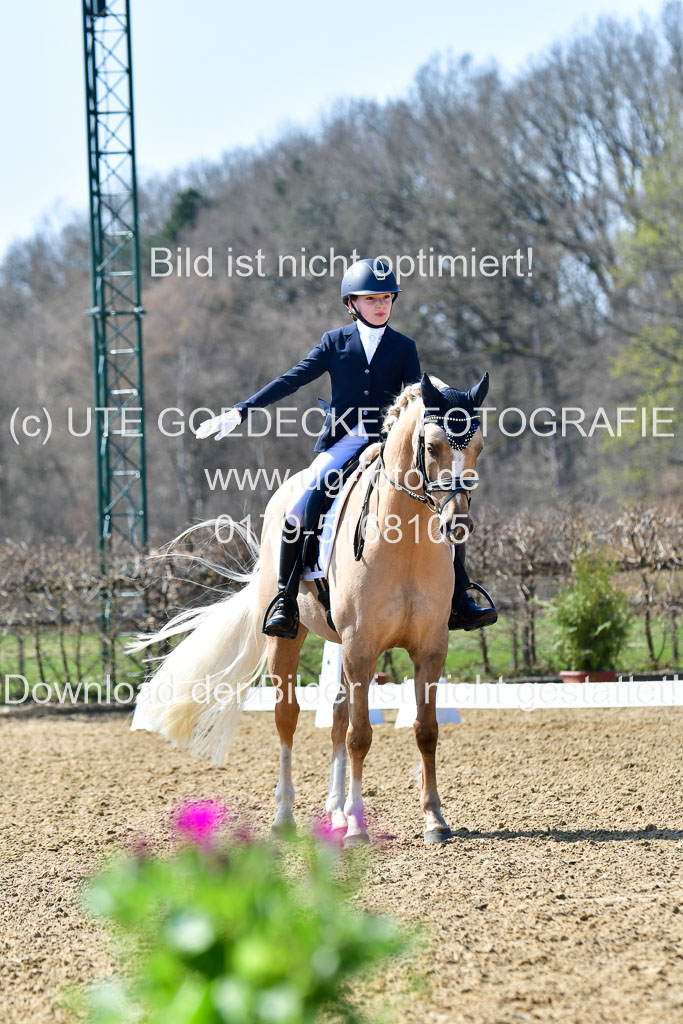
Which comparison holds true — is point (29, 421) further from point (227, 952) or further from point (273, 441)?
point (227, 952)

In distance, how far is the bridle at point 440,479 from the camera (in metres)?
4.62

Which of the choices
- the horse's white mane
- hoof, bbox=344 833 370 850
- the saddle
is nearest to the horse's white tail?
the saddle

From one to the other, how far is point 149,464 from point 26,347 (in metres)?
8.63

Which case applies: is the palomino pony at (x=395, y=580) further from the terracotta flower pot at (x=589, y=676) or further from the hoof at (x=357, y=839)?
the terracotta flower pot at (x=589, y=676)

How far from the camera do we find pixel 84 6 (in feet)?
38.5

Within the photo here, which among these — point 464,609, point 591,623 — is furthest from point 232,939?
point 591,623

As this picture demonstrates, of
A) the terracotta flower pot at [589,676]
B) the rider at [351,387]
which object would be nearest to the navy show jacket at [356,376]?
the rider at [351,387]

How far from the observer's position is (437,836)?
16.4 feet

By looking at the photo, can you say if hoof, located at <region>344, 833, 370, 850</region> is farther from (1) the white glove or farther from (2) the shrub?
(2) the shrub

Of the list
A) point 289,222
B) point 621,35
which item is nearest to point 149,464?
point 289,222

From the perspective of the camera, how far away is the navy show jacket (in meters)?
5.75

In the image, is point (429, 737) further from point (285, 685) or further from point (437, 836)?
point (285, 685)

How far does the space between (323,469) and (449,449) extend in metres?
1.18

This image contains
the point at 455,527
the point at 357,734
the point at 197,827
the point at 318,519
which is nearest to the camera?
the point at 197,827
